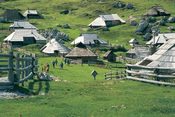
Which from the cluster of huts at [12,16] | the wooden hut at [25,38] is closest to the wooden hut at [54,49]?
the wooden hut at [25,38]

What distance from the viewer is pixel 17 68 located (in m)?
28.9

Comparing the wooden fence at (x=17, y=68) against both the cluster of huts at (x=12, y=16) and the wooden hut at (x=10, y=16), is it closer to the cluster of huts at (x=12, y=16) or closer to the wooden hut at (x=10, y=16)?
the cluster of huts at (x=12, y=16)

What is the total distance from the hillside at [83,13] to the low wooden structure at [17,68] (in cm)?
8015

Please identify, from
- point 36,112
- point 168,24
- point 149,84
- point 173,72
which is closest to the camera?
point 36,112

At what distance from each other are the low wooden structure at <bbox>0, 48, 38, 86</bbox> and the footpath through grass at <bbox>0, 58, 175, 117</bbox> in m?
1.28

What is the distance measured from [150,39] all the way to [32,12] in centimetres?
4809

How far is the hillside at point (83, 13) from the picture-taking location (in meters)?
127

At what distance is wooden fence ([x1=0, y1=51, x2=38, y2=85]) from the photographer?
28.1 m

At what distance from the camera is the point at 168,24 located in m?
140

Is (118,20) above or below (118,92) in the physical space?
above

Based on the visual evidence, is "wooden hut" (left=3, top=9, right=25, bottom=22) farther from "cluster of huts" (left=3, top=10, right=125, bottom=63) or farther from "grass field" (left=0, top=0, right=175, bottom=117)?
"grass field" (left=0, top=0, right=175, bottom=117)

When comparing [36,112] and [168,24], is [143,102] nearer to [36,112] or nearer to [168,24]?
[36,112]

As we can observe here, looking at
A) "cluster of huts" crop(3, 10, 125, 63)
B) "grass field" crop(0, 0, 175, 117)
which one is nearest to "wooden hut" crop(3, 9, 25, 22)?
"cluster of huts" crop(3, 10, 125, 63)

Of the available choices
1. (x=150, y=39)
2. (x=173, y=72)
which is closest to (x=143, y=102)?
(x=173, y=72)
